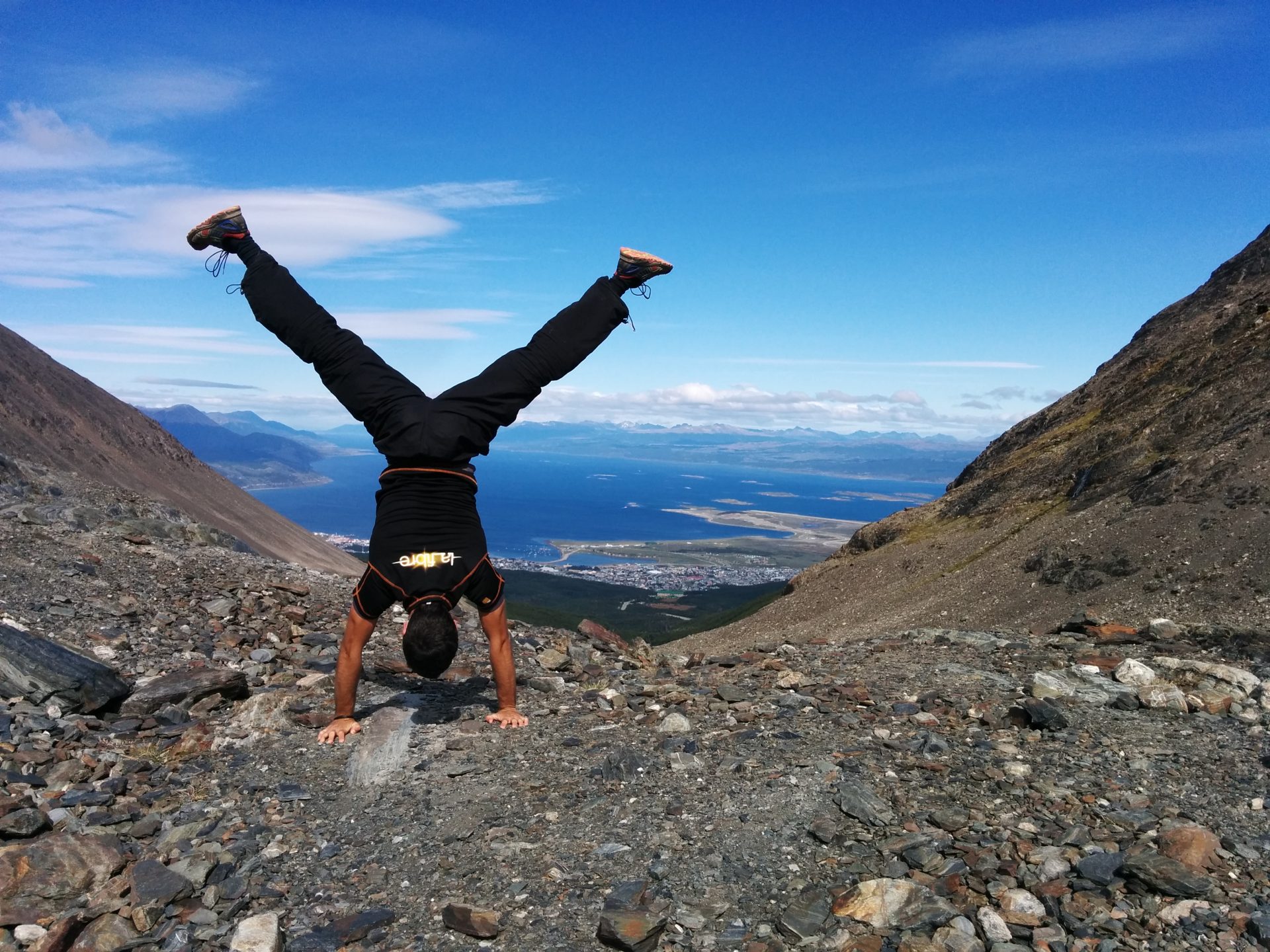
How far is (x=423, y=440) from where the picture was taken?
7742 mm

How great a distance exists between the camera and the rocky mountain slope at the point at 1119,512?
53.7ft

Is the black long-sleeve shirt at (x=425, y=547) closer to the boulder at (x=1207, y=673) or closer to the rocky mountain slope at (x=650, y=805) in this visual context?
the rocky mountain slope at (x=650, y=805)

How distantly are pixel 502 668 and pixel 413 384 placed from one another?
2986mm

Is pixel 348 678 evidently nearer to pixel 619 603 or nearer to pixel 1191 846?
pixel 1191 846

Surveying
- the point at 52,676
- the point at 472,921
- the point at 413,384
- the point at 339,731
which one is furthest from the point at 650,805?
the point at 52,676

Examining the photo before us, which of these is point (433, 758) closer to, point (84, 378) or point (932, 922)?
point (932, 922)

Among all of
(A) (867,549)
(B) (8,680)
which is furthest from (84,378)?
(B) (8,680)

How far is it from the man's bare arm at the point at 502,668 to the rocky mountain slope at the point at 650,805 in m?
0.29

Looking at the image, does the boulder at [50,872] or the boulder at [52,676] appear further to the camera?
the boulder at [52,676]

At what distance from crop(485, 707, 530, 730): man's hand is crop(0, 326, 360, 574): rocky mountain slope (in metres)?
51.0

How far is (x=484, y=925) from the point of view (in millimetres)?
4934

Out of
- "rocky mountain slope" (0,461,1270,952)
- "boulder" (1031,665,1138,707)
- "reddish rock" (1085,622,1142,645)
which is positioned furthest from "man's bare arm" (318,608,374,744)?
"reddish rock" (1085,622,1142,645)

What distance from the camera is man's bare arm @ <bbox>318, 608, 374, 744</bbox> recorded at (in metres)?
7.76

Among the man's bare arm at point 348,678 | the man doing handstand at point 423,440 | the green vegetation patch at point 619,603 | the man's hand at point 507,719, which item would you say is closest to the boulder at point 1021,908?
the man doing handstand at point 423,440
